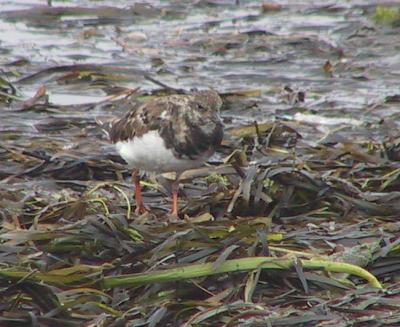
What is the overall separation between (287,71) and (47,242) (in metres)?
4.76

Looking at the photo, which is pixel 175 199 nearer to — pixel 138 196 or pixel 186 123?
pixel 138 196

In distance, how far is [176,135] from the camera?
4801 millimetres

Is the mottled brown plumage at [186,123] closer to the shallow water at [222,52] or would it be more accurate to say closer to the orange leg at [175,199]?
the orange leg at [175,199]

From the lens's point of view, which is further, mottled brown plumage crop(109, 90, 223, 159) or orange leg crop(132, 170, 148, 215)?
orange leg crop(132, 170, 148, 215)

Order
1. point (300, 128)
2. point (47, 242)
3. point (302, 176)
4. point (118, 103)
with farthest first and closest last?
point (118, 103), point (300, 128), point (302, 176), point (47, 242)

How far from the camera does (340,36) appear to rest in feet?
32.5

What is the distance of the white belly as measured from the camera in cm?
480

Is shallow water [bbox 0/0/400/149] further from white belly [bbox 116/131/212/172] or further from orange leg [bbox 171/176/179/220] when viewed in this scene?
white belly [bbox 116/131/212/172]

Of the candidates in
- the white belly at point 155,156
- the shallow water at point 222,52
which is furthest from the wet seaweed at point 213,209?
the white belly at point 155,156

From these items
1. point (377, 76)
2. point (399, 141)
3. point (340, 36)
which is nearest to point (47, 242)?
point (399, 141)

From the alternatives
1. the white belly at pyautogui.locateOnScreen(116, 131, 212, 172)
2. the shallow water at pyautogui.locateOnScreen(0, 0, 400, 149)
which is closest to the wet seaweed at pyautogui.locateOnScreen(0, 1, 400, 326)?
the shallow water at pyautogui.locateOnScreen(0, 0, 400, 149)

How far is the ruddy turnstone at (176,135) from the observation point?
479cm

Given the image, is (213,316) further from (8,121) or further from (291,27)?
(291,27)

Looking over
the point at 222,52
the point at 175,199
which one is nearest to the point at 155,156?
the point at 175,199
